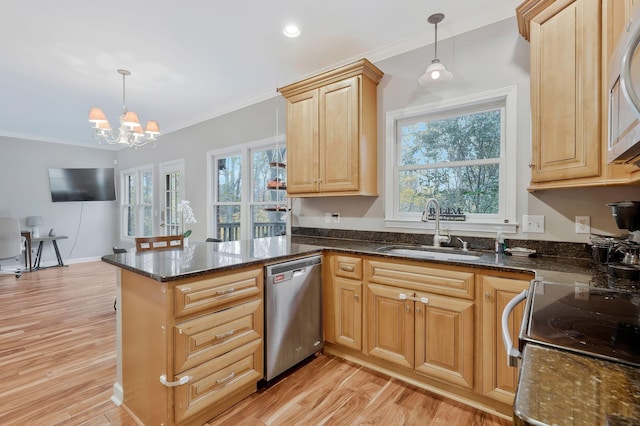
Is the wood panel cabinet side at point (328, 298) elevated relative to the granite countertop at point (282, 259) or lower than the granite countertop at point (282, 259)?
lower

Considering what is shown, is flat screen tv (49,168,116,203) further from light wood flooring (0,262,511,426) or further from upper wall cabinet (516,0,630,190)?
upper wall cabinet (516,0,630,190)

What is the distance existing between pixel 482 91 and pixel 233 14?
203 cm

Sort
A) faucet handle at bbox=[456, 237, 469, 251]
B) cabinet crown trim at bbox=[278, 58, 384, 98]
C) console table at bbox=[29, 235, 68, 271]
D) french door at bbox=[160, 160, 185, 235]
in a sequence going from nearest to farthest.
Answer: faucet handle at bbox=[456, 237, 469, 251] < cabinet crown trim at bbox=[278, 58, 384, 98] < french door at bbox=[160, 160, 185, 235] < console table at bbox=[29, 235, 68, 271]

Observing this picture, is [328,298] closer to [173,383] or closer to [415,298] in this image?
[415,298]

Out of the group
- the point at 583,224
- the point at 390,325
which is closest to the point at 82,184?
the point at 390,325

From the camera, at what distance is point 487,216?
8.07 feet

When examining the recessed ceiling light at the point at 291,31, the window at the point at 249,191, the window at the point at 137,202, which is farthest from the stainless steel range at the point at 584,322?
the window at the point at 137,202

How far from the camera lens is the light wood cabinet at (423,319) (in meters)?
1.91

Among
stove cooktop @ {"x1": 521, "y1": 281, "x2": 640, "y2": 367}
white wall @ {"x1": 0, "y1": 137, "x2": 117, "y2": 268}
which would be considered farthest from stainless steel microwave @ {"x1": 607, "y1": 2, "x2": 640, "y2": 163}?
white wall @ {"x1": 0, "y1": 137, "x2": 117, "y2": 268}

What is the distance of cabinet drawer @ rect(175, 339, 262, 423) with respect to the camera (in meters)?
1.63

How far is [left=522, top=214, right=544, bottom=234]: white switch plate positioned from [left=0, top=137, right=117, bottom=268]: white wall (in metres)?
8.16

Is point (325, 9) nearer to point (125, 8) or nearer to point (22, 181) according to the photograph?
point (125, 8)

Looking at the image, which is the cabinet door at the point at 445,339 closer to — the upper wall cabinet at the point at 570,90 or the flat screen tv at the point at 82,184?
the upper wall cabinet at the point at 570,90

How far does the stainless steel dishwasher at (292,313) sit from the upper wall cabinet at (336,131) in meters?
0.81
